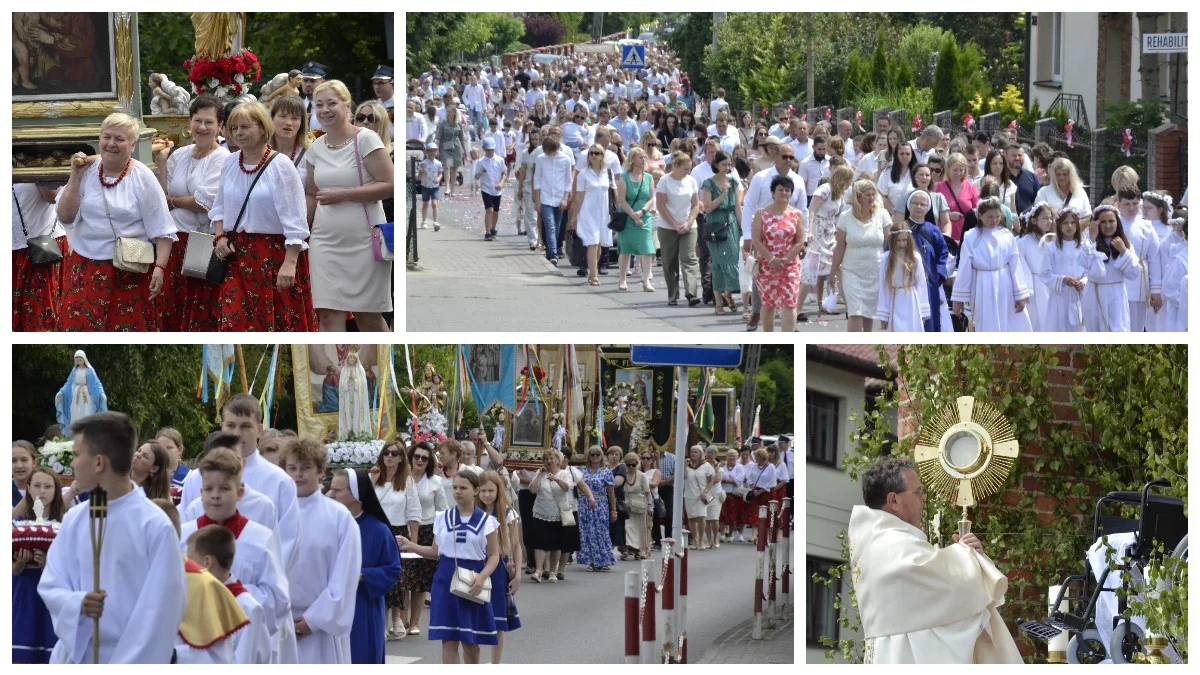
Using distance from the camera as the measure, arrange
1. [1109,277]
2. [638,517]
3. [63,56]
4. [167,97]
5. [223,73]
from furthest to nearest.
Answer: [167,97], [223,73], [1109,277], [638,517], [63,56]

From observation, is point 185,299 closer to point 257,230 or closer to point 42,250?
point 257,230

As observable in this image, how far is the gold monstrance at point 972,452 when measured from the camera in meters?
8.33

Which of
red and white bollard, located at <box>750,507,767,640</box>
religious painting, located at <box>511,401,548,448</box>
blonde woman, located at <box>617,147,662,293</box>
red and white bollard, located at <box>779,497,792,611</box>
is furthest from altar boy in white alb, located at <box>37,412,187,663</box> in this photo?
blonde woman, located at <box>617,147,662,293</box>

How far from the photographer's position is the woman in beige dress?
8.62m

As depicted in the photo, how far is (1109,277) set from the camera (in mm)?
10695

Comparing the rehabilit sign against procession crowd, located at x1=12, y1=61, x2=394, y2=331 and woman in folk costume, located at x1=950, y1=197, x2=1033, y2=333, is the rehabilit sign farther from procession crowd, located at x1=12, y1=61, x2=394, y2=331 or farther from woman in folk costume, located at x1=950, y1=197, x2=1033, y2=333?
procession crowd, located at x1=12, y1=61, x2=394, y2=331

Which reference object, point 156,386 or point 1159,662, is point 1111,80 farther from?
point 156,386

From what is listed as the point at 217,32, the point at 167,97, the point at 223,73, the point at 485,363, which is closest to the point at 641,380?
the point at 485,363

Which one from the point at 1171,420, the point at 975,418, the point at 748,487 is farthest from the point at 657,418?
the point at 1171,420

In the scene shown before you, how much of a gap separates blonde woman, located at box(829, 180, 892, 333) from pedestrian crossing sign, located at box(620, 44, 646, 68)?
1730 mm

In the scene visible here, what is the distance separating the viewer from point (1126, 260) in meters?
10.7

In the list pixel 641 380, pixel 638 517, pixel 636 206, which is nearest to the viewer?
pixel 641 380

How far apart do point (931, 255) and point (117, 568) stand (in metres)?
5.47

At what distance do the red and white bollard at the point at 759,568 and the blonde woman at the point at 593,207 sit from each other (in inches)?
97.1
